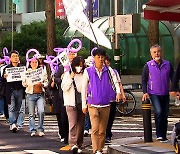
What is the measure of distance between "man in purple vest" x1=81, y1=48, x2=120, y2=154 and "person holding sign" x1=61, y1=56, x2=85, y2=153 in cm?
84

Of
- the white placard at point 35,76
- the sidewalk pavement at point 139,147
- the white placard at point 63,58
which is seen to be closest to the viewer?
the sidewalk pavement at point 139,147

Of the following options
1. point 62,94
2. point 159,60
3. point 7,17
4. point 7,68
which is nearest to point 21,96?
point 7,68

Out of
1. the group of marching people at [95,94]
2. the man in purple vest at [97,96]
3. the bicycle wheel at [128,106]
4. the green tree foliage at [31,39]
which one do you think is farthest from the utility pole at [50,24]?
the man in purple vest at [97,96]

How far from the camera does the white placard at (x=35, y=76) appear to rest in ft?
51.7

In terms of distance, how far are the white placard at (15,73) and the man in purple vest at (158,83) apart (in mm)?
4641

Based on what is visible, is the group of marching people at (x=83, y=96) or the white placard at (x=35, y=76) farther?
the white placard at (x=35, y=76)

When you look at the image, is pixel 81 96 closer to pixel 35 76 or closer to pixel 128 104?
pixel 35 76

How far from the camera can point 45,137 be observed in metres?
15.7

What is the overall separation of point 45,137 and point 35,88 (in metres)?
1.17

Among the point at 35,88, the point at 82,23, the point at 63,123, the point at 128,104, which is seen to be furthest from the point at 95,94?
the point at 128,104

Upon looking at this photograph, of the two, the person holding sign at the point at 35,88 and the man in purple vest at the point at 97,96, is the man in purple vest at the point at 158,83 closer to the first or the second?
the man in purple vest at the point at 97,96

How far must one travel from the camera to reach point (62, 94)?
1363cm

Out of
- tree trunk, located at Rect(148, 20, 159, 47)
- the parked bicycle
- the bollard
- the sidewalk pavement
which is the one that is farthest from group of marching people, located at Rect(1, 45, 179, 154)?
tree trunk, located at Rect(148, 20, 159, 47)

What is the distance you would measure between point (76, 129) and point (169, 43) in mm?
25484
